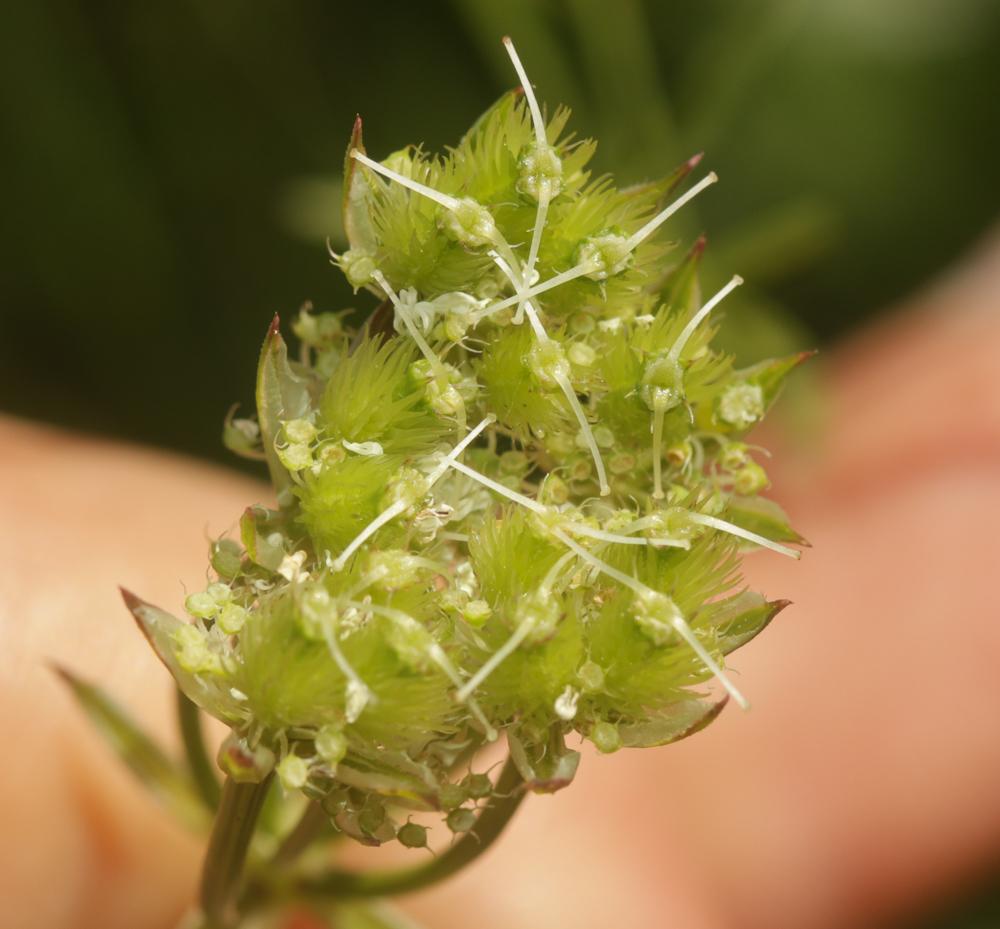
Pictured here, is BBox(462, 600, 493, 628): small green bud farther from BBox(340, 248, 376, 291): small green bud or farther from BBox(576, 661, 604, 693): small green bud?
BBox(340, 248, 376, 291): small green bud

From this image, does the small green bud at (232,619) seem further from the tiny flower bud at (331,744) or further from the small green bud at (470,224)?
the small green bud at (470,224)

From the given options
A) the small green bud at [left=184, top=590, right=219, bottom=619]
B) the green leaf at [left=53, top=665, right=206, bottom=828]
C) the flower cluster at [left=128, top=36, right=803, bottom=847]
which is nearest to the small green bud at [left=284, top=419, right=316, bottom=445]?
the flower cluster at [left=128, top=36, right=803, bottom=847]

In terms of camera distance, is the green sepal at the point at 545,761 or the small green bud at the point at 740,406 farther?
the small green bud at the point at 740,406

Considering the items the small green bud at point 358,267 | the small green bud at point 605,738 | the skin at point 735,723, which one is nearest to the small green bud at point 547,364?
the small green bud at point 358,267

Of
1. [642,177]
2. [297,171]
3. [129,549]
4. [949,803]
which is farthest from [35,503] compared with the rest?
[949,803]

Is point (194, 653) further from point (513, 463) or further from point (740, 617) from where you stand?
point (740, 617)

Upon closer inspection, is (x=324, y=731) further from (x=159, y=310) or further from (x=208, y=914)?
(x=159, y=310)
